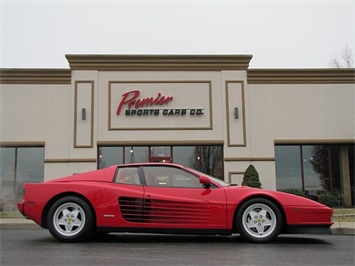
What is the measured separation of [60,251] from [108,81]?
11553 millimetres

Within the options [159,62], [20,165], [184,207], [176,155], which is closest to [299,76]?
[159,62]

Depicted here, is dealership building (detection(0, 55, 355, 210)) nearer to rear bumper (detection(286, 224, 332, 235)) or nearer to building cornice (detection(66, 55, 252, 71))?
building cornice (detection(66, 55, 252, 71))

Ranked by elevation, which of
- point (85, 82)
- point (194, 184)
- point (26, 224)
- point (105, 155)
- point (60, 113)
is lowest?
point (26, 224)

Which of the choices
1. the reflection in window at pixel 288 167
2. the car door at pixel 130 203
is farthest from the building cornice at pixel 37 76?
the car door at pixel 130 203

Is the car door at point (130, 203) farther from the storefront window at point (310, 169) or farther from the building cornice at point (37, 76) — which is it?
the storefront window at point (310, 169)

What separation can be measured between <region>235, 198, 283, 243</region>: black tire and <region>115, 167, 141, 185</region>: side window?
163 cm

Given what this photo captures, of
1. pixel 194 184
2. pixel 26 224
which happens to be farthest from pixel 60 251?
pixel 26 224

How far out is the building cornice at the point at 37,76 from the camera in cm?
1617

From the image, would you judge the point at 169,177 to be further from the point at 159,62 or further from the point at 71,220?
the point at 159,62

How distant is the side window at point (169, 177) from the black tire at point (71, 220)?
103cm

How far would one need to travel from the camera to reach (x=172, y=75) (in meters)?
16.3

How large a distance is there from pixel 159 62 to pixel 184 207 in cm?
1116

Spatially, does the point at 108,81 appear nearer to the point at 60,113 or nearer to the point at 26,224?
the point at 60,113

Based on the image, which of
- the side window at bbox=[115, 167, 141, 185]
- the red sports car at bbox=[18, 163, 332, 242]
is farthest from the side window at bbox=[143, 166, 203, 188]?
the side window at bbox=[115, 167, 141, 185]
